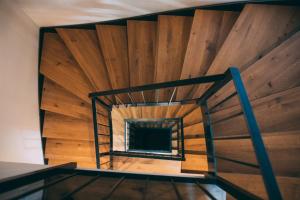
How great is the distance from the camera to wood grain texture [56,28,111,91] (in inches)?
109

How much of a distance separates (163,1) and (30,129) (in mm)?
2577

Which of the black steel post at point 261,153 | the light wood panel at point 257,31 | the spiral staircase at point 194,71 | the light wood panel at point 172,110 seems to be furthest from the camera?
the light wood panel at point 172,110

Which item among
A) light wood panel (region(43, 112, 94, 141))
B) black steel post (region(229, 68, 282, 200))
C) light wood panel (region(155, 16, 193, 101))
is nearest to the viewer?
black steel post (region(229, 68, 282, 200))

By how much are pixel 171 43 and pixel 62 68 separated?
1.77 meters

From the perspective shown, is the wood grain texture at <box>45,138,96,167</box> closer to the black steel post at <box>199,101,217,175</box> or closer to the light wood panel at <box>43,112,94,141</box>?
the light wood panel at <box>43,112,94,141</box>

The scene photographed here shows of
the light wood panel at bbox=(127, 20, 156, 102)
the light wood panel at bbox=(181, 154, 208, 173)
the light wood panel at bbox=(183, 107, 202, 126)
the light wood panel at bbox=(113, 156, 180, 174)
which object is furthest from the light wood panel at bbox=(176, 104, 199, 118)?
the light wood panel at bbox=(127, 20, 156, 102)

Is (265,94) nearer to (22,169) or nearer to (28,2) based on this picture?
(22,169)

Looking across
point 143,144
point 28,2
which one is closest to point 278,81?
point 28,2

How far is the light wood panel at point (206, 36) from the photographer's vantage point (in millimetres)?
2234

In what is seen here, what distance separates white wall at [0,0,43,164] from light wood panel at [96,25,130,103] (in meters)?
1.04

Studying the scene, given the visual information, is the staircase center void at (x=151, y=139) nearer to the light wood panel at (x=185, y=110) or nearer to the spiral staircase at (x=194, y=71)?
the light wood panel at (x=185, y=110)

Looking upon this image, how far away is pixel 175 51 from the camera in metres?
2.47

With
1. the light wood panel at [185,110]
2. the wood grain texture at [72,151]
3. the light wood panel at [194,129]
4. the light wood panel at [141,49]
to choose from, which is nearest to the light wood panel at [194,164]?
the light wood panel at [194,129]

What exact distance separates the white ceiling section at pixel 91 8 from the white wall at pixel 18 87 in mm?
243
